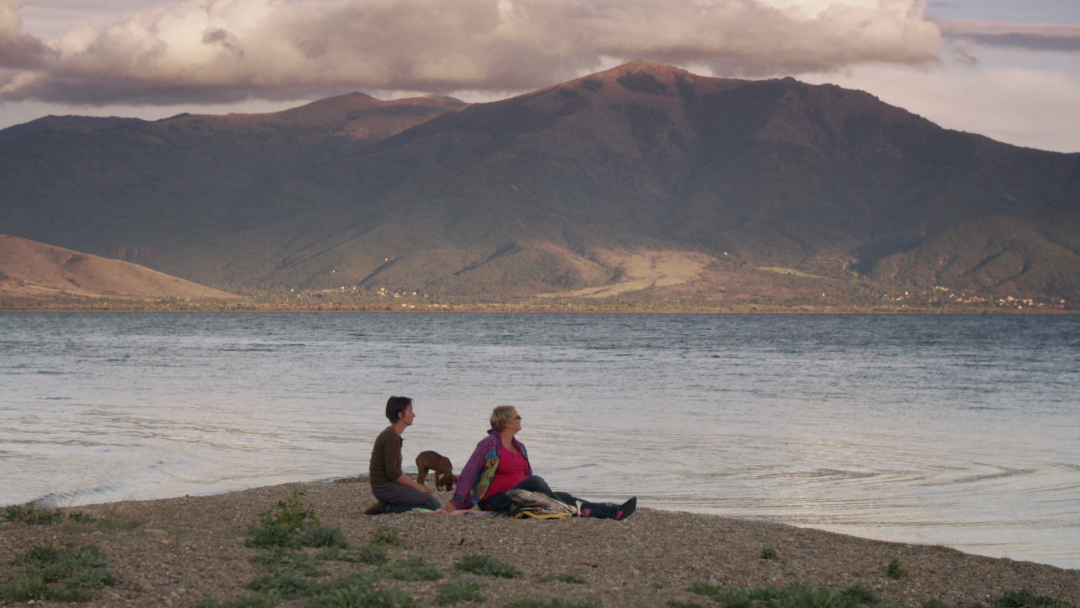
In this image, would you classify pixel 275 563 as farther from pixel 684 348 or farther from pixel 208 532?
pixel 684 348

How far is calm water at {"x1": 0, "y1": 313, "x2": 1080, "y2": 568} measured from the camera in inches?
696

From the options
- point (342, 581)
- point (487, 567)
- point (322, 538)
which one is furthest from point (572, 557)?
point (342, 581)

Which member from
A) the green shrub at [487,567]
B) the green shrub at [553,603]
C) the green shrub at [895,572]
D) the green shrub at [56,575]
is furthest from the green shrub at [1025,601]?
the green shrub at [56,575]

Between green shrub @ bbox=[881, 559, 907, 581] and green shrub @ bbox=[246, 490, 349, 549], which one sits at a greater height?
green shrub @ bbox=[246, 490, 349, 549]

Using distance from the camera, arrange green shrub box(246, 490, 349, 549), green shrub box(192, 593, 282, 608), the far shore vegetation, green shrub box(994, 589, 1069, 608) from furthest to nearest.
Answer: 1. green shrub box(246, 490, 349, 549)
2. green shrub box(994, 589, 1069, 608)
3. the far shore vegetation
4. green shrub box(192, 593, 282, 608)

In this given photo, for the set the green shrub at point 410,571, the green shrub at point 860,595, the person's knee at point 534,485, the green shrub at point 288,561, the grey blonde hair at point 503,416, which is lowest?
the green shrub at point 860,595

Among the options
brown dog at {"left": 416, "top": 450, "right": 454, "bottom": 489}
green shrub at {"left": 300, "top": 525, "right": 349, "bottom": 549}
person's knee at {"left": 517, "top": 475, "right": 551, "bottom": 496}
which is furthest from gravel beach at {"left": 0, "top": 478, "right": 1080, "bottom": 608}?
brown dog at {"left": 416, "top": 450, "right": 454, "bottom": 489}

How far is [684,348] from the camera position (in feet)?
291

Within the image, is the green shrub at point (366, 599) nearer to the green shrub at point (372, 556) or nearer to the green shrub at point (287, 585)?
the green shrub at point (287, 585)

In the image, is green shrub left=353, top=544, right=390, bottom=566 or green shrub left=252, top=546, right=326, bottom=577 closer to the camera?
green shrub left=252, top=546, right=326, bottom=577

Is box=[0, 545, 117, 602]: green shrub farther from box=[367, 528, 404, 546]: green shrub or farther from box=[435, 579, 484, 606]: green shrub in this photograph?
box=[435, 579, 484, 606]: green shrub

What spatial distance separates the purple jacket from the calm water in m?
4.87

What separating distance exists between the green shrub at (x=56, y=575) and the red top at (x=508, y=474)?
521 centimetres

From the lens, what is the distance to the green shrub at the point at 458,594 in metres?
8.84
